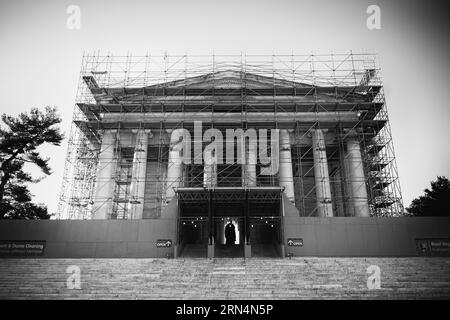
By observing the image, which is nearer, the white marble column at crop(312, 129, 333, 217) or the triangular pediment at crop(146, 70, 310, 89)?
the white marble column at crop(312, 129, 333, 217)

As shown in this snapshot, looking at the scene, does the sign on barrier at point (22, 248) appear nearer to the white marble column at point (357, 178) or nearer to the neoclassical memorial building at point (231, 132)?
the neoclassical memorial building at point (231, 132)

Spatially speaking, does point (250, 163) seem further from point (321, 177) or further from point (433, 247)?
point (433, 247)

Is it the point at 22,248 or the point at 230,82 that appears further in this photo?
the point at 230,82

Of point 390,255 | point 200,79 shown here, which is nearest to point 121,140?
point 200,79

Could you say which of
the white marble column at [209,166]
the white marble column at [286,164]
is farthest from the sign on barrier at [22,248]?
the white marble column at [286,164]

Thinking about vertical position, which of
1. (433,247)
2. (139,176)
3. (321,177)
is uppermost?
(139,176)

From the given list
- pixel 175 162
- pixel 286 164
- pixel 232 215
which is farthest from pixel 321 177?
pixel 175 162

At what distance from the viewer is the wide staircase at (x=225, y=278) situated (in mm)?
14711

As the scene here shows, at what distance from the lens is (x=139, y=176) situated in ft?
92.8

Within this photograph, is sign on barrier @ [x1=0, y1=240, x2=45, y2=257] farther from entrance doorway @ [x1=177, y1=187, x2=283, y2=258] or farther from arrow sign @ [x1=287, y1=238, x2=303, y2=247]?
arrow sign @ [x1=287, y1=238, x2=303, y2=247]

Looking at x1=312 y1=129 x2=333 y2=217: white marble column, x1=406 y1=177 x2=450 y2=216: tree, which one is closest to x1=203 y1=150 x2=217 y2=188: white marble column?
x1=312 y1=129 x2=333 y2=217: white marble column

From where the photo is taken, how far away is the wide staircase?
14.7 meters

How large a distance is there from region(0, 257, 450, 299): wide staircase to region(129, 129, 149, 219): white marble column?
22.7 ft

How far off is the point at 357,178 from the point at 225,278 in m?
16.3
